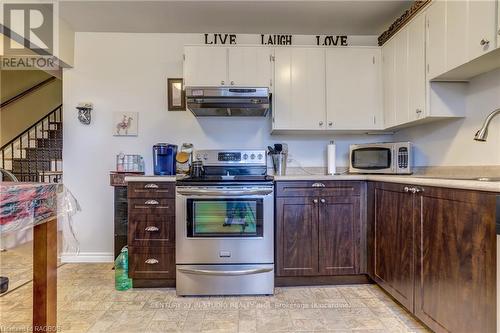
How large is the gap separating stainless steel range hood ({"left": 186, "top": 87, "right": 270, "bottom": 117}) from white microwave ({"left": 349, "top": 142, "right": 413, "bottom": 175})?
3.51ft

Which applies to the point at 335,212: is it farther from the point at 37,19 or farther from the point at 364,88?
the point at 37,19

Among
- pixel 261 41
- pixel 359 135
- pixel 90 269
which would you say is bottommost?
pixel 90 269

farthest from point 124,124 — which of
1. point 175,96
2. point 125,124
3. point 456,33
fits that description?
point 456,33

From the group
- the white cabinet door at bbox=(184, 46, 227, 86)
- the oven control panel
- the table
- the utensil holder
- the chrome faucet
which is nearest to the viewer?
the table

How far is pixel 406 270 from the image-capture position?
6.17 feet

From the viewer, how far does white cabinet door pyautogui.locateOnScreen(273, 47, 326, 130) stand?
2.75 m

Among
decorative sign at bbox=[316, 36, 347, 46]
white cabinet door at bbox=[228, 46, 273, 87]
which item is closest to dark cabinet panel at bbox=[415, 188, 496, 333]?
white cabinet door at bbox=[228, 46, 273, 87]

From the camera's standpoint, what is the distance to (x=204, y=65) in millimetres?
2701

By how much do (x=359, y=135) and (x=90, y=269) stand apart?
10.6 feet

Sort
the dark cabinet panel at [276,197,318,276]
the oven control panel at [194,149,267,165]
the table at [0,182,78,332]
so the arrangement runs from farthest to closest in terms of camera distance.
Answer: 1. the oven control panel at [194,149,267,165]
2. the dark cabinet panel at [276,197,318,276]
3. the table at [0,182,78,332]

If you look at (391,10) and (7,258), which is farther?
(7,258)

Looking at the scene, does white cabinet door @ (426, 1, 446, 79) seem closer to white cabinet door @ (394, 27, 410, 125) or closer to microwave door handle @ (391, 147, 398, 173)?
white cabinet door @ (394, 27, 410, 125)

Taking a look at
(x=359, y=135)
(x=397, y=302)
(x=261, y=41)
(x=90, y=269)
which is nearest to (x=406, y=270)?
(x=397, y=302)

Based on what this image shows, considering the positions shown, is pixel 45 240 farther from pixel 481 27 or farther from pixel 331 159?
pixel 481 27
